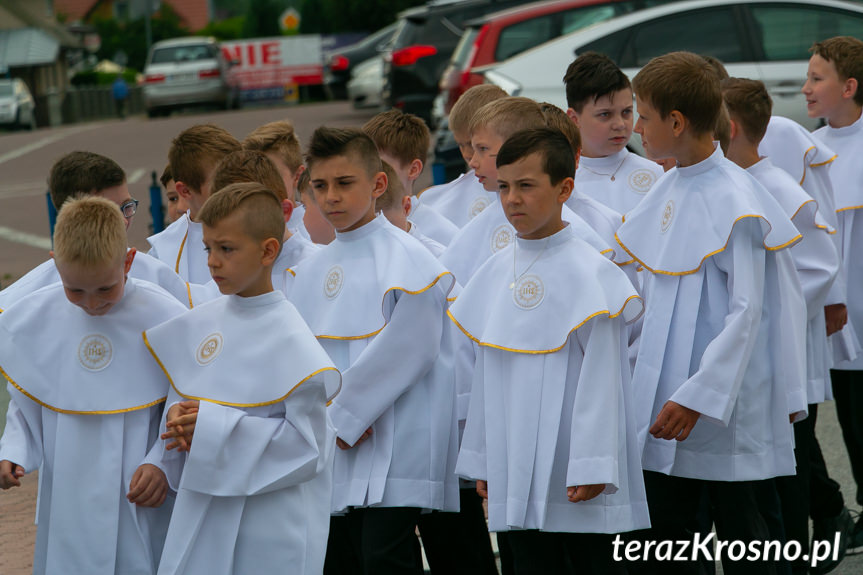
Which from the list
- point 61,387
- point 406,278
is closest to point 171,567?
point 61,387

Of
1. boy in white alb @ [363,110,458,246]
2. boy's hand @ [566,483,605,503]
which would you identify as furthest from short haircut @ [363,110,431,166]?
boy's hand @ [566,483,605,503]

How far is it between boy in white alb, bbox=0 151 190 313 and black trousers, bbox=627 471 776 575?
1.79 metres

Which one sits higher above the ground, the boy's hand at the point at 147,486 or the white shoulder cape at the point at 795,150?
the white shoulder cape at the point at 795,150

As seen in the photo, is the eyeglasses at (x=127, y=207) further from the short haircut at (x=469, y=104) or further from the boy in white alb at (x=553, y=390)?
the short haircut at (x=469, y=104)

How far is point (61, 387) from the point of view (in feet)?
12.9

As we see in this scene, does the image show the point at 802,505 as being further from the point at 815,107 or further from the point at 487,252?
the point at 815,107

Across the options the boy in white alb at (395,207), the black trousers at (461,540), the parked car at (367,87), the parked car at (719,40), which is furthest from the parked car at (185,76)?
the black trousers at (461,540)

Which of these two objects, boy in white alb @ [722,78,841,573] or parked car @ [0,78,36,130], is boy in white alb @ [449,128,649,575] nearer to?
boy in white alb @ [722,78,841,573]

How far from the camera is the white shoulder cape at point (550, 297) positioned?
4.02m

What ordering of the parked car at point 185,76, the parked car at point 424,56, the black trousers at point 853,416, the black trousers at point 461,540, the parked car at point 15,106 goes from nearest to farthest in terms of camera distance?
the black trousers at point 461,540 < the black trousers at point 853,416 < the parked car at point 424,56 < the parked car at point 185,76 < the parked car at point 15,106

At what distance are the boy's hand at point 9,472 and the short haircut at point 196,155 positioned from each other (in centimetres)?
162

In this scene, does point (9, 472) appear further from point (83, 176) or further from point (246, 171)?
point (246, 171)

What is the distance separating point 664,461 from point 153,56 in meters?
34.2

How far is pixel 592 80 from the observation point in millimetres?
5543
